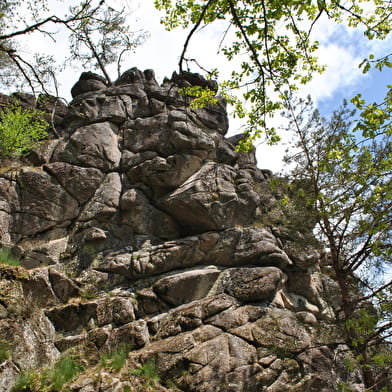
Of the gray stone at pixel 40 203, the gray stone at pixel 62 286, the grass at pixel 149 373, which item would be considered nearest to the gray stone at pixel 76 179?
the gray stone at pixel 40 203

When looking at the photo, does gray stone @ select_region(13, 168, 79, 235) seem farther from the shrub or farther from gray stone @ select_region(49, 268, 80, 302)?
the shrub

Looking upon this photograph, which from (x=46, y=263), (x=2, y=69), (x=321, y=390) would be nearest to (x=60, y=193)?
(x=46, y=263)

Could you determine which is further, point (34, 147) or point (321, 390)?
point (34, 147)

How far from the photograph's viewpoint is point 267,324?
1068 centimetres

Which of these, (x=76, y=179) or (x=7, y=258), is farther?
→ (x=76, y=179)

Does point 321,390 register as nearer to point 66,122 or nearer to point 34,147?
point 34,147

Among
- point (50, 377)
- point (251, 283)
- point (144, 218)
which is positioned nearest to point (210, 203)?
point (144, 218)

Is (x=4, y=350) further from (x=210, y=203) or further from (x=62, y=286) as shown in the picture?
(x=210, y=203)

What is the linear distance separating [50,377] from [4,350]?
4.66 ft

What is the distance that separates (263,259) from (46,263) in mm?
8663

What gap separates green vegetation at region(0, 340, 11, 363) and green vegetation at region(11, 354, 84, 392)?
0.61 m

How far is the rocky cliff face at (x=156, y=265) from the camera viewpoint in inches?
375

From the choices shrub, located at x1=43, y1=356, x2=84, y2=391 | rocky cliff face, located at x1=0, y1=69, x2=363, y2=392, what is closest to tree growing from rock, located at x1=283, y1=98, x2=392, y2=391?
rocky cliff face, located at x1=0, y1=69, x2=363, y2=392

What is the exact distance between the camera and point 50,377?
8820 millimetres
